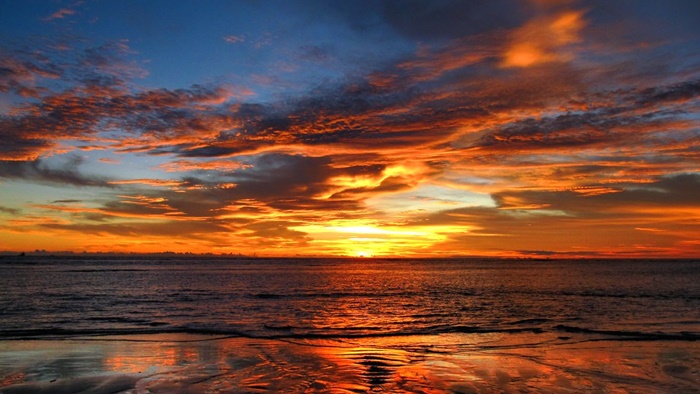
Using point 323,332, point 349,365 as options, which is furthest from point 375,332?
point 349,365

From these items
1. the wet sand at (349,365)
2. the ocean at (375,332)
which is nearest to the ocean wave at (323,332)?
the ocean at (375,332)

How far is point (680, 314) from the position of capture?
31938 millimetres

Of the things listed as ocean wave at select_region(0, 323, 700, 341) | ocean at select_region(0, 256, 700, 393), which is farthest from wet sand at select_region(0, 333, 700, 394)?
ocean wave at select_region(0, 323, 700, 341)

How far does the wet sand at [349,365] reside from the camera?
1338 cm

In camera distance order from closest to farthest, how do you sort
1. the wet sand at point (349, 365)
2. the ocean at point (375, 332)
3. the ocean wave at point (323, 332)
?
the wet sand at point (349, 365), the ocean at point (375, 332), the ocean wave at point (323, 332)

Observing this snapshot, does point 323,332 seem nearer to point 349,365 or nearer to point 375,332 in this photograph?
point 375,332

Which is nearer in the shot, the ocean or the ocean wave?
the ocean

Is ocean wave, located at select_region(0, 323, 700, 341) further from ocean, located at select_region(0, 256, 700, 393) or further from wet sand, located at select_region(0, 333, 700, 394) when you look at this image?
wet sand, located at select_region(0, 333, 700, 394)

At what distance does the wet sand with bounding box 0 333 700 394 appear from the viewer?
43.9 feet

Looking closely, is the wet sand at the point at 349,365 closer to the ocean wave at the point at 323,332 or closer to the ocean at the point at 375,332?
the ocean at the point at 375,332

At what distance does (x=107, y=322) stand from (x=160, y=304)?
1128 cm

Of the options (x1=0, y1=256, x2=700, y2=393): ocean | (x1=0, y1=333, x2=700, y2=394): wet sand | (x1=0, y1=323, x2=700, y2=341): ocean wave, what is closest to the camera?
(x1=0, y1=333, x2=700, y2=394): wet sand

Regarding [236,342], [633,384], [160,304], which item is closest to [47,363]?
[236,342]

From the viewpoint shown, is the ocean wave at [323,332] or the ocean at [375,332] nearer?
the ocean at [375,332]
